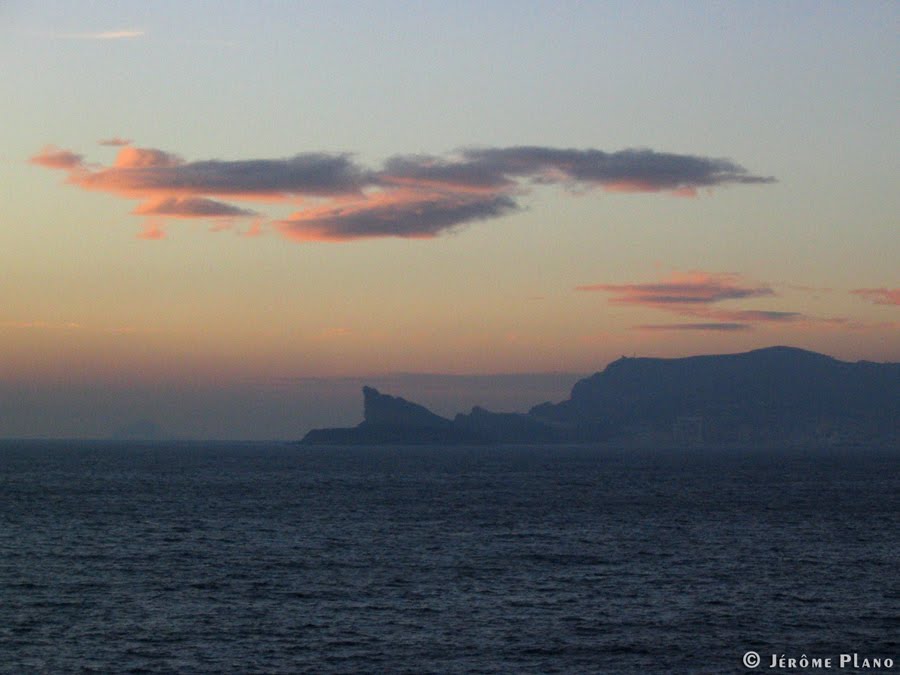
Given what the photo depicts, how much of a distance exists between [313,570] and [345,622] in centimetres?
1785

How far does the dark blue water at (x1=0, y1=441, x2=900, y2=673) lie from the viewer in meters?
53.4

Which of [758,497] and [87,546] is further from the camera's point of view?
[758,497]

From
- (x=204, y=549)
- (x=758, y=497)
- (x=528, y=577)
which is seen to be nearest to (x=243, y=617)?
(x=528, y=577)

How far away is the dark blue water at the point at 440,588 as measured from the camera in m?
53.4

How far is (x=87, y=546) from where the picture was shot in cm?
8925

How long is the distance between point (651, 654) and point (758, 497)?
103338 mm

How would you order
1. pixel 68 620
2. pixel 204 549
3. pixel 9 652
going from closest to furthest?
pixel 9 652
pixel 68 620
pixel 204 549

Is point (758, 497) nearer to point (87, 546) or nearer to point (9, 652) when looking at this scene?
point (87, 546)

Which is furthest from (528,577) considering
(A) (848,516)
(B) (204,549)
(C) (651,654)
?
(A) (848,516)

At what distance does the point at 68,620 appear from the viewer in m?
59.5

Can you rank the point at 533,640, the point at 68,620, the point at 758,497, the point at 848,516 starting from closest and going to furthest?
the point at 533,640, the point at 68,620, the point at 848,516, the point at 758,497

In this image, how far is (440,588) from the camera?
2731 inches

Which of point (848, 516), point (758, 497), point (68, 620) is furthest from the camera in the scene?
point (758, 497)

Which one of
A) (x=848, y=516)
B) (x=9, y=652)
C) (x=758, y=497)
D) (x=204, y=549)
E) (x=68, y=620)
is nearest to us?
(x=9, y=652)
